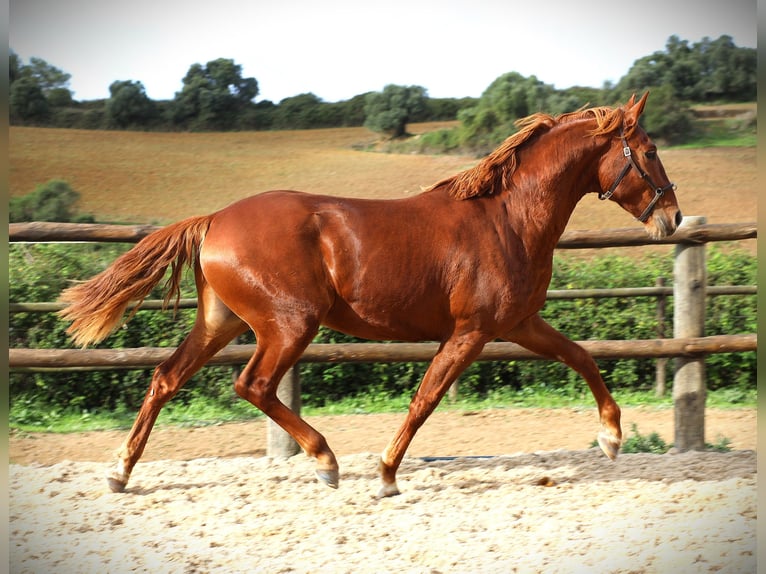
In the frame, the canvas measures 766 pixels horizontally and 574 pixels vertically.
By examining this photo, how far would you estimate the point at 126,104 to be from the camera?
67.8 ft

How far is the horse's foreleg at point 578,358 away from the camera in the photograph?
432 cm

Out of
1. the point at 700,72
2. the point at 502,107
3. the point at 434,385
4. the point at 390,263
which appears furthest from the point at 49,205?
the point at 700,72

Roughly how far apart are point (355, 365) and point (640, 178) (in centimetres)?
404

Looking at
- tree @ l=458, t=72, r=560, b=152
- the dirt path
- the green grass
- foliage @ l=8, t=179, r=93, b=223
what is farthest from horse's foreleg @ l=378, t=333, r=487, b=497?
tree @ l=458, t=72, r=560, b=152

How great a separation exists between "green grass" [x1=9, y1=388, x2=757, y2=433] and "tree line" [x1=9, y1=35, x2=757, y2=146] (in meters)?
13.1

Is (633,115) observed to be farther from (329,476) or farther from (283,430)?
(283,430)

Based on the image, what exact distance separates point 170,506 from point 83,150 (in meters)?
18.0

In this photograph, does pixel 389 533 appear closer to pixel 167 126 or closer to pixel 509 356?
pixel 509 356

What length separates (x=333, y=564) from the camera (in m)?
3.29

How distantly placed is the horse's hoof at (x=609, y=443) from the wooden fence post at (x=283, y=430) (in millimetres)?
1807

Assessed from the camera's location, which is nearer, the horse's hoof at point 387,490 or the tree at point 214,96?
the horse's hoof at point 387,490

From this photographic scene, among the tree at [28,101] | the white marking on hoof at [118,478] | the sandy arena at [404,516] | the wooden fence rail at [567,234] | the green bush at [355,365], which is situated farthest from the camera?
the tree at [28,101]

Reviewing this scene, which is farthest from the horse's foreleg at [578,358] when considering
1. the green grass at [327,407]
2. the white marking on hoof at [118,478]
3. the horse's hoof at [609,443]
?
the green grass at [327,407]

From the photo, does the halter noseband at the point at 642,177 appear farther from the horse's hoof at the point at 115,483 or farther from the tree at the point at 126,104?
the tree at the point at 126,104
